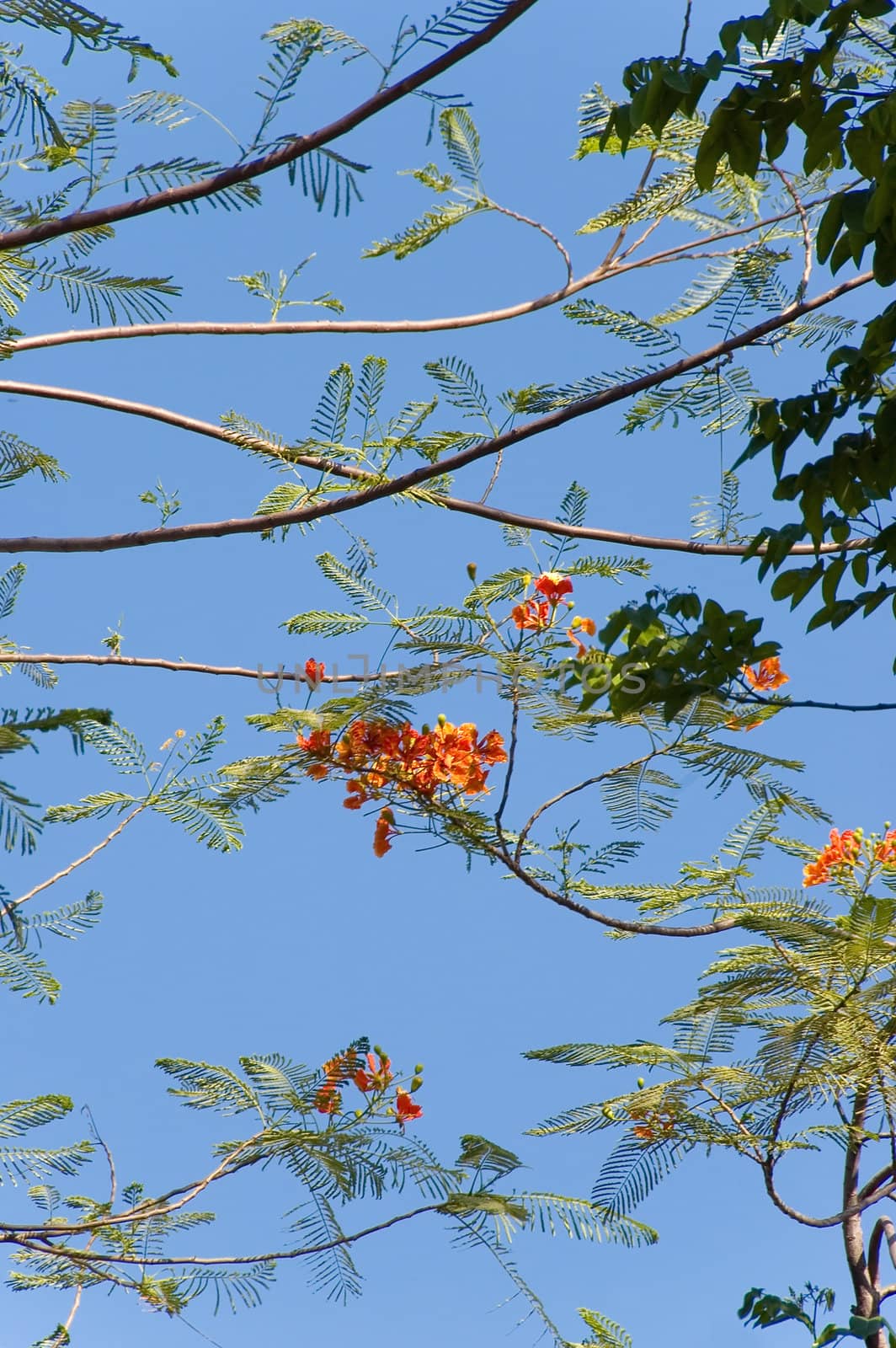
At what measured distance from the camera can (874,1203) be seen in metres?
3.14

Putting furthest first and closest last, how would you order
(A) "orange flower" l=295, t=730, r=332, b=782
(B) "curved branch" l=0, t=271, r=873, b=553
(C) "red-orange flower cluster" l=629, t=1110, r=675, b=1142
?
1. (C) "red-orange flower cluster" l=629, t=1110, r=675, b=1142
2. (A) "orange flower" l=295, t=730, r=332, b=782
3. (B) "curved branch" l=0, t=271, r=873, b=553

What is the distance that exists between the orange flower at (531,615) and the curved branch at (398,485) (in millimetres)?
511

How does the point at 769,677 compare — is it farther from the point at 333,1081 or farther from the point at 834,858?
the point at 333,1081

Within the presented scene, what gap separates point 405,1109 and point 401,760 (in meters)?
0.90

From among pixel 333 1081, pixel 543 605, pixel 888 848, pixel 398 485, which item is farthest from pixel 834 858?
pixel 398 485

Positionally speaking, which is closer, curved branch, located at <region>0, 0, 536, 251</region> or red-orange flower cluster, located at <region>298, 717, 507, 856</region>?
curved branch, located at <region>0, 0, 536, 251</region>

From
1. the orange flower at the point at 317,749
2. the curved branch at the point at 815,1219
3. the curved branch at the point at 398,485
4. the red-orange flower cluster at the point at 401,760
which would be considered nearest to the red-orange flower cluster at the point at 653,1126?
the curved branch at the point at 815,1219

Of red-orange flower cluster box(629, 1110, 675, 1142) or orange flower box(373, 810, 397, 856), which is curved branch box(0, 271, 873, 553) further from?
red-orange flower cluster box(629, 1110, 675, 1142)

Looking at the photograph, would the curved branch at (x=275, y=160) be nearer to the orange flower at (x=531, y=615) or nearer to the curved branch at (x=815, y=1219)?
the orange flower at (x=531, y=615)

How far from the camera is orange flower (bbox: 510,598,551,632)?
9.14 ft

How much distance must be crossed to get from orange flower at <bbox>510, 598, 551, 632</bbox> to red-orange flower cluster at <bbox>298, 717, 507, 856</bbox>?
0.29 metres

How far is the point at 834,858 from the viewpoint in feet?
11.3

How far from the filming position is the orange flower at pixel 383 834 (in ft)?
9.34

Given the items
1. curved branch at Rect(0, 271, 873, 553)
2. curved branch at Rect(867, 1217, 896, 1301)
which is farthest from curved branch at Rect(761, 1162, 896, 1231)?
curved branch at Rect(0, 271, 873, 553)
